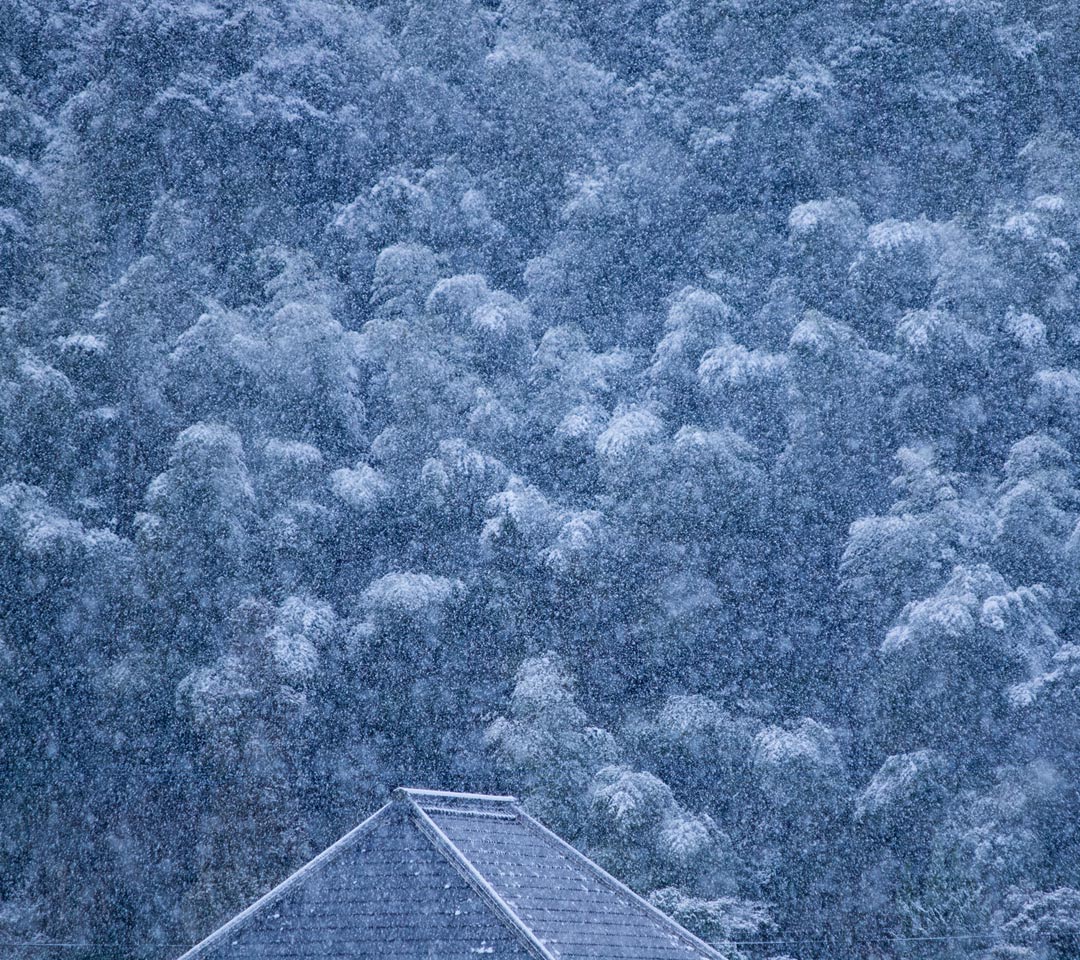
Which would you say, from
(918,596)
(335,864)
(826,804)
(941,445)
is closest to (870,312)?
(941,445)

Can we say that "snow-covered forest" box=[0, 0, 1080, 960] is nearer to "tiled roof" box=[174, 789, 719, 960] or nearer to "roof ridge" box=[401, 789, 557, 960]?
"tiled roof" box=[174, 789, 719, 960]

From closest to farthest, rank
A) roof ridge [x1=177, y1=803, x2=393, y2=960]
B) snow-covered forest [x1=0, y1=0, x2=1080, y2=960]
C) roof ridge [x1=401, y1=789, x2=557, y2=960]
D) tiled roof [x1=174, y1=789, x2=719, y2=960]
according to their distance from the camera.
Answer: roof ridge [x1=401, y1=789, x2=557, y2=960] → tiled roof [x1=174, y1=789, x2=719, y2=960] → roof ridge [x1=177, y1=803, x2=393, y2=960] → snow-covered forest [x1=0, y1=0, x2=1080, y2=960]

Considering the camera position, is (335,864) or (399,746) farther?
(399,746)

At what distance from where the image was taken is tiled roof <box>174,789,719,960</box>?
6039 millimetres

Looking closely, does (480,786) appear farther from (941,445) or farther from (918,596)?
(941,445)

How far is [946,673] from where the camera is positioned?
491 inches

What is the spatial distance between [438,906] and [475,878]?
0.24 meters

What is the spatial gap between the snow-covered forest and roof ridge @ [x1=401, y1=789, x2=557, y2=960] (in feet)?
18.9

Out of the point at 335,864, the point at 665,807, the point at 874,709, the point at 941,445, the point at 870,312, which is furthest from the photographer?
the point at 870,312

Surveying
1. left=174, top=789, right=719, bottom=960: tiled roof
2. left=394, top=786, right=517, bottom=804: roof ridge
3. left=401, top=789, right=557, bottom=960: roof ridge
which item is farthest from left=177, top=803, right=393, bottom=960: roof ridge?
left=401, top=789, right=557, bottom=960: roof ridge

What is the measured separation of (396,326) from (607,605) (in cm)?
410

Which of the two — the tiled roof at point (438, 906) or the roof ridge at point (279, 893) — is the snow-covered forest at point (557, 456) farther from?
the roof ridge at point (279, 893)

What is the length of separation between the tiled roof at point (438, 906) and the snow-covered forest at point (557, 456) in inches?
205

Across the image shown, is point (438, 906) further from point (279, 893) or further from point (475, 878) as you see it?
point (279, 893)
